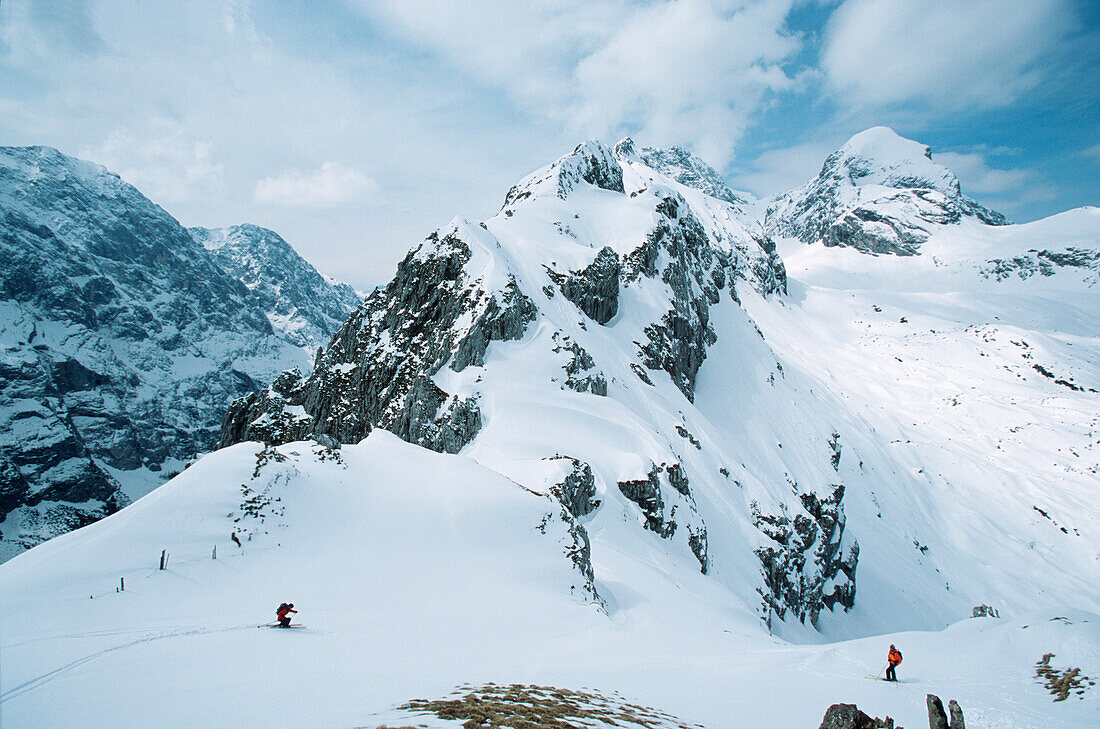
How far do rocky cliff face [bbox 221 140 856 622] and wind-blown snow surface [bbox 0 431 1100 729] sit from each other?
567 cm

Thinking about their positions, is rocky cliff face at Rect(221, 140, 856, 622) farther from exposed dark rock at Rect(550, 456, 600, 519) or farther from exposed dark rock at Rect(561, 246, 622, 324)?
exposed dark rock at Rect(561, 246, 622, 324)

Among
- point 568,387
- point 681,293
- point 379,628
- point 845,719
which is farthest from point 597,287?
point 845,719

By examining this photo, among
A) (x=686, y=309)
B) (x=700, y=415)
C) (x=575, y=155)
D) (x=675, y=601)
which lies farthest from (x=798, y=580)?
(x=575, y=155)

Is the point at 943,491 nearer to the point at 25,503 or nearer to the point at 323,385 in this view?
the point at 323,385

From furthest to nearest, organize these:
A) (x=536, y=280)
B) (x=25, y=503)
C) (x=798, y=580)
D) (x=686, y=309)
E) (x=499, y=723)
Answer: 1. (x=25, y=503)
2. (x=686, y=309)
3. (x=536, y=280)
4. (x=798, y=580)
5. (x=499, y=723)

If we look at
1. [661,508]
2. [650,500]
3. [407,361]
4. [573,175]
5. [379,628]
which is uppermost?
[573,175]

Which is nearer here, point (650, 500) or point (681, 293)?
point (650, 500)

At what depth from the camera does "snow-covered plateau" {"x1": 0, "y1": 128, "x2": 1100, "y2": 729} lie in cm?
1325

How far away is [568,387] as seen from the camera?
4744cm

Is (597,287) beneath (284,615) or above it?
above

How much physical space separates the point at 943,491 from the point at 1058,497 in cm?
2322

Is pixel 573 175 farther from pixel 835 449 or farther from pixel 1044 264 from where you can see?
pixel 1044 264

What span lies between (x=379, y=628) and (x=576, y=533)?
13311 mm

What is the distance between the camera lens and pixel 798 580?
180 ft
